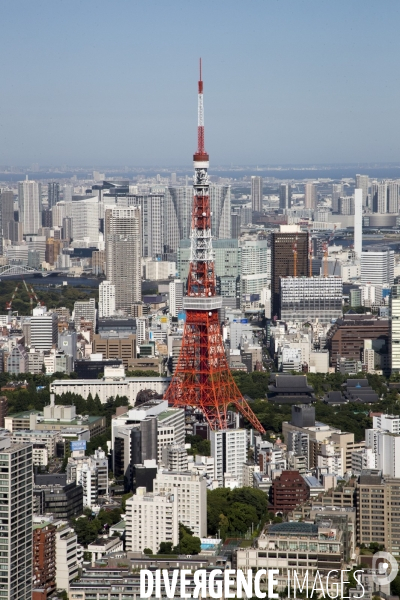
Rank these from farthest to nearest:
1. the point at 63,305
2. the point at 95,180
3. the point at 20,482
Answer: the point at 95,180, the point at 63,305, the point at 20,482

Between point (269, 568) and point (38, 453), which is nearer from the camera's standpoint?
point (269, 568)

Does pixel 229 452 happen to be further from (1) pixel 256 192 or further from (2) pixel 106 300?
(1) pixel 256 192

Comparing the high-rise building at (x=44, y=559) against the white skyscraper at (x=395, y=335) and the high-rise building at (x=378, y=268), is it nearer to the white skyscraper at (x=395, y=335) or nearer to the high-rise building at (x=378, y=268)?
the white skyscraper at (x=395, y=335)

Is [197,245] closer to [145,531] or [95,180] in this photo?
[145,531]

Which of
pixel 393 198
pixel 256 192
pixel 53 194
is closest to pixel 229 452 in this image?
pixel 53 194

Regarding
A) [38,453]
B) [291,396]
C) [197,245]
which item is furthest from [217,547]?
[291,396]
